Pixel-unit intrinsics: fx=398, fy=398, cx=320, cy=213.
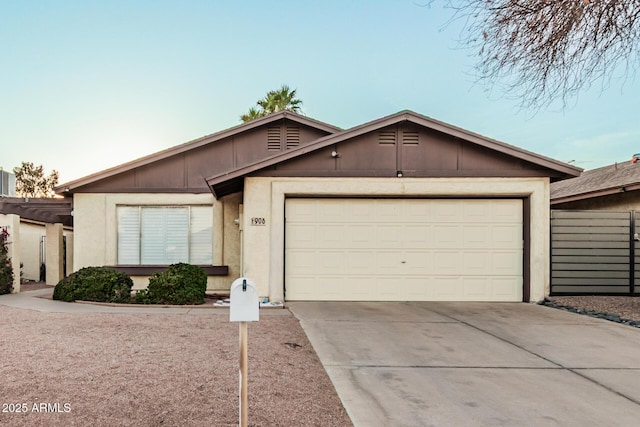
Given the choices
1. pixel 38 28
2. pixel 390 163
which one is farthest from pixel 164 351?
pixel 38 28

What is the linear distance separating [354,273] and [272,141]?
521cm

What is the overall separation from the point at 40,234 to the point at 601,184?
22.0m

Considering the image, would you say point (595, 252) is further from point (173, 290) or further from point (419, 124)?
point (173, 290)

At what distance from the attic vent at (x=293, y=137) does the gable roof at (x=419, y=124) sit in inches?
126

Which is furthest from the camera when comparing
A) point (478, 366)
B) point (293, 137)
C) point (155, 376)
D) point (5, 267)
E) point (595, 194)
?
point (595, 194)

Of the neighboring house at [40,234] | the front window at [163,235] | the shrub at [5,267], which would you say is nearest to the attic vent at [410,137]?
the front window at [163,235]

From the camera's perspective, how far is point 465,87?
8.91 meters

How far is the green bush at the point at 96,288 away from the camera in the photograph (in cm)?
952

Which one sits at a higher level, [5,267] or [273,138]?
[273,138]

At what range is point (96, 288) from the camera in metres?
9.49

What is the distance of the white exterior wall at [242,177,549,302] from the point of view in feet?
31.7

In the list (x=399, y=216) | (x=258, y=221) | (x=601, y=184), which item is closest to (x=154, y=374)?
(x=258, y=221)

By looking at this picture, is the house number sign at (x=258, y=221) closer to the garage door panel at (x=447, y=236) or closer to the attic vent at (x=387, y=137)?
the attic vent at (x=387, y=137)

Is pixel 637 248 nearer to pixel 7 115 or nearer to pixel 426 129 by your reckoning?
pixel 426 129
